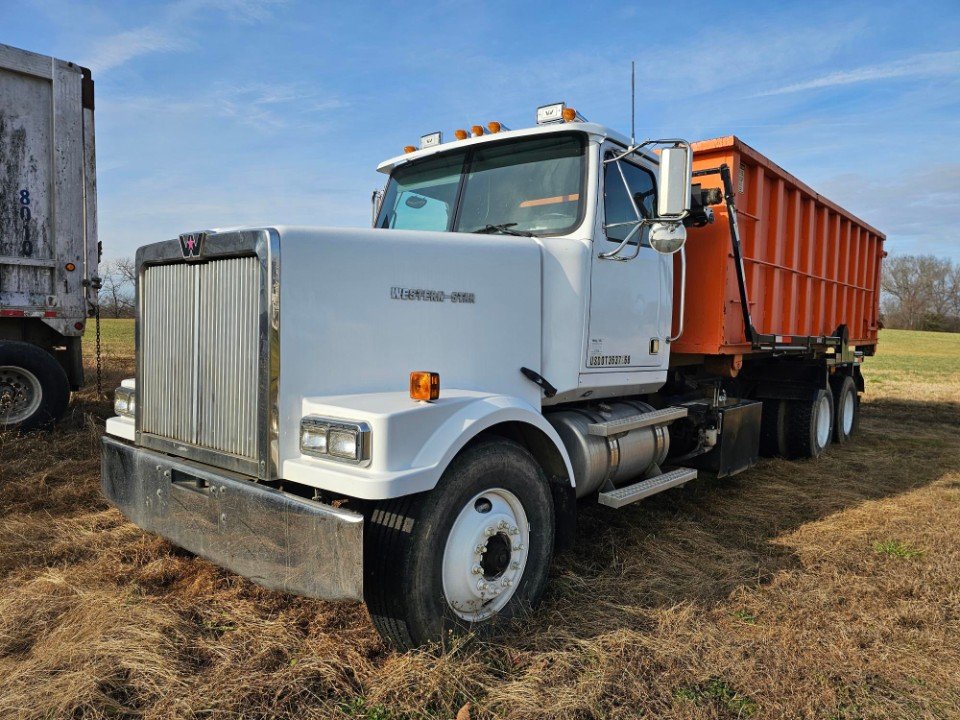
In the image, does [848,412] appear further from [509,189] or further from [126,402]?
[126,402]

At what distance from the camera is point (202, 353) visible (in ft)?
10.8

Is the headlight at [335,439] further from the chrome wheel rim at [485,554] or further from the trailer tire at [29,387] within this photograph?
the trailer tire at [29,387]

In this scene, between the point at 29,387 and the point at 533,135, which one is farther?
the point at 29,387

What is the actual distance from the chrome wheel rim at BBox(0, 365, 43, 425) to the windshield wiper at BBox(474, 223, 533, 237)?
17.5ft

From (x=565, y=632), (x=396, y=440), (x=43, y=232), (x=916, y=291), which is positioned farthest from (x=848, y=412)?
(x=916, y=291)

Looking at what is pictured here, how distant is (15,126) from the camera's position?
277 inches

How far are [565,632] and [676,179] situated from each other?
2408 mm

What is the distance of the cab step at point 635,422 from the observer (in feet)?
13.8

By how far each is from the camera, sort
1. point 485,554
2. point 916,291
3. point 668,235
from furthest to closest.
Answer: point 916,291 < point 668,235 < point 485,554

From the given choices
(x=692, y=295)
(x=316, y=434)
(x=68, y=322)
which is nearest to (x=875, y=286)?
(x=692, y=295)

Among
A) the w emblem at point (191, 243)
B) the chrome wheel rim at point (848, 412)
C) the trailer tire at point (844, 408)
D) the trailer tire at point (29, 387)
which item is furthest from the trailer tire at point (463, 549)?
the chrome wheel rim at point (848, 412)

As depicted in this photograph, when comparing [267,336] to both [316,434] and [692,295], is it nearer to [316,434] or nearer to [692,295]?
[316,434]

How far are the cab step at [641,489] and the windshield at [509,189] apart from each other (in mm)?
1639

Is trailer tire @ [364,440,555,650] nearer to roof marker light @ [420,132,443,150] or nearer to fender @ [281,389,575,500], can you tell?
fender @ [281,389,575,500]
